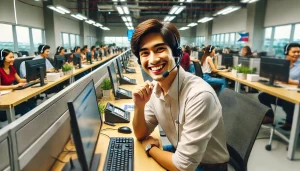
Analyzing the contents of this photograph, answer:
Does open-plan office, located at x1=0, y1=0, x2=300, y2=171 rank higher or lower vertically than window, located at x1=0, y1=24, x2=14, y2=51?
lower

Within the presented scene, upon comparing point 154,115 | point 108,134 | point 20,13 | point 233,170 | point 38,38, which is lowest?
point 233,170

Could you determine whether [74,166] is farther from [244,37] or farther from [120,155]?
[244,37]

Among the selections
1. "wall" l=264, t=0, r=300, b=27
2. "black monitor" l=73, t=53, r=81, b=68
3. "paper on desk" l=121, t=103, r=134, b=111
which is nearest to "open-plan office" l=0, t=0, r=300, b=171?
"paper on desk" l=121, t=103, r=134, b=111

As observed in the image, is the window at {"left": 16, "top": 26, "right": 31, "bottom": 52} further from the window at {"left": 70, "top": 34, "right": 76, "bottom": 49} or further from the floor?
the floor

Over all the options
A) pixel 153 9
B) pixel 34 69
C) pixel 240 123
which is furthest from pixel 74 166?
pixel 153 9

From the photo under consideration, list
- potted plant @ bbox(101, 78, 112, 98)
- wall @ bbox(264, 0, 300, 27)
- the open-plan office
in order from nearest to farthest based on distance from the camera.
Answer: the open-plan office, potted plant @ bbox(101, 78, 112, 98), wall @ bbox(264, 0, 300, 27)

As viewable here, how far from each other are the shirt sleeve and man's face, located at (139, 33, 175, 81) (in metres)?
0.23

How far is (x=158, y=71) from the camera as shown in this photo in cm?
111

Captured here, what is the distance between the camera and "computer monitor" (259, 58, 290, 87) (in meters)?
2.85

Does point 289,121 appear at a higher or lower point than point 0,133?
lower

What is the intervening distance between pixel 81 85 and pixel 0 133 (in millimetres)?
942


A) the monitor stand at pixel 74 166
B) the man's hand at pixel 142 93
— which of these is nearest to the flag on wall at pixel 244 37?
the man's hand at pixel 142 93

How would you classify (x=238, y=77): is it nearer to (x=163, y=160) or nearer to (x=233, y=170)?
(x=233, y=170)

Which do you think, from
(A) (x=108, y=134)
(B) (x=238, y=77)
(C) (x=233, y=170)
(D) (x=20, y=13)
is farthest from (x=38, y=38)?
(C) (x=233, y=170)
